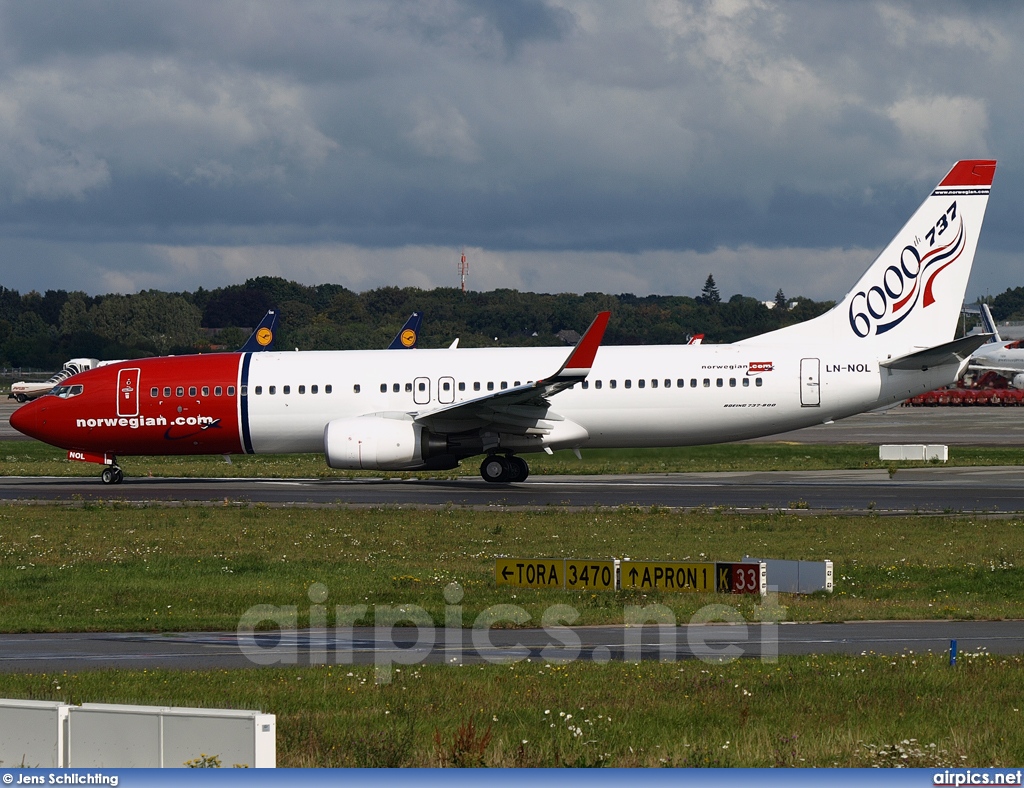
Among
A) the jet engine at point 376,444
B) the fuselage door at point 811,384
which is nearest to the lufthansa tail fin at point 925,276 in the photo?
the fuselage door at point 811,384

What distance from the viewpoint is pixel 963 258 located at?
40375mm

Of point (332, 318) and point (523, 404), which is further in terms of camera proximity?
point (332, 318)

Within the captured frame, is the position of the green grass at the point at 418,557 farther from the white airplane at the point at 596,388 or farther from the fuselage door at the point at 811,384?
the fuselage door at the point at 811,384

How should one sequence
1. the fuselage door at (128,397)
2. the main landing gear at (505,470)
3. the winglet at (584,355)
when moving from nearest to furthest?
the winglet at (584,355) → the main landing gear at (505,470) → the fuselage door at (128,397)

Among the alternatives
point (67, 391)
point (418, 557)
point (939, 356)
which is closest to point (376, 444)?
point (67, 391)

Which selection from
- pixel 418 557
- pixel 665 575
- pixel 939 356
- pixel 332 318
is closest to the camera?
pixel 665 575

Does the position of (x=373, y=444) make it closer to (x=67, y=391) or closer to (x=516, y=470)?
(x=516, y=470)

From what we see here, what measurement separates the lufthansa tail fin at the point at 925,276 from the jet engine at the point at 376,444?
13.0 m

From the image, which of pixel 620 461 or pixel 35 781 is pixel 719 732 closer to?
pixel 35 781

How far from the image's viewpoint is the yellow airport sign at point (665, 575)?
2050cm

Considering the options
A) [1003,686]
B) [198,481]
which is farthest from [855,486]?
[1003,686]

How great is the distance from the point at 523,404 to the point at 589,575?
1856cm

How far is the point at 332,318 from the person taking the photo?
16075 centimetres

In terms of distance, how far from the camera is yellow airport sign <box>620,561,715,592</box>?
67.3 ft
